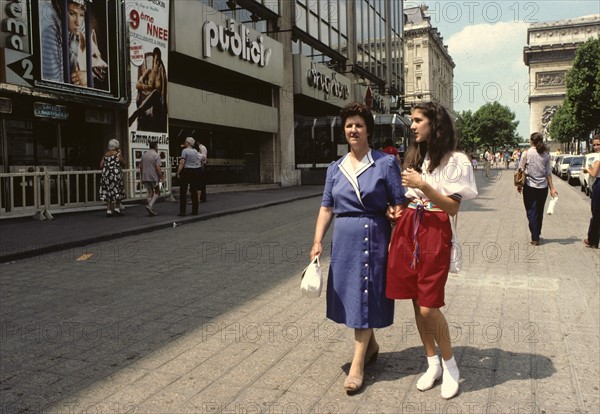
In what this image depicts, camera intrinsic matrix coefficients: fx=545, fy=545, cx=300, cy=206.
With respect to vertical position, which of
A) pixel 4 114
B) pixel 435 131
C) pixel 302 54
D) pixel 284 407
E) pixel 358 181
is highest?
pixel 302 54

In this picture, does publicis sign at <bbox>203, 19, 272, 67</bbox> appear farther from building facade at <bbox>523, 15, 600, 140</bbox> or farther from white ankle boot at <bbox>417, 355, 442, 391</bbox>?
building facade at <bbox>523, 15, 600, 140</bbox>

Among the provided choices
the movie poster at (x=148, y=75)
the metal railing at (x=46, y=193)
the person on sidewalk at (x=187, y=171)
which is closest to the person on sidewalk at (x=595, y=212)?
the person on sidewalk at (x=187, y=171)

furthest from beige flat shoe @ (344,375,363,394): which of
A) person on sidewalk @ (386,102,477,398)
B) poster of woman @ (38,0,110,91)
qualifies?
poster of woman @ (38,0,110,91)

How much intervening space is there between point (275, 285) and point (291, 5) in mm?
22950

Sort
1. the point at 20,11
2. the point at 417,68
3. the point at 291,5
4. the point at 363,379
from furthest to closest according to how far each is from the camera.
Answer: the point at 417,68 < the point at 291,5 < the point at 20,11 < the point at 363,379

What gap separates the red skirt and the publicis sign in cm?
1769

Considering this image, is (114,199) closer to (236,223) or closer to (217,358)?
(236,223)

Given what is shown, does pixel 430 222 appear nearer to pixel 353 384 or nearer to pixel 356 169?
pixel 356 169

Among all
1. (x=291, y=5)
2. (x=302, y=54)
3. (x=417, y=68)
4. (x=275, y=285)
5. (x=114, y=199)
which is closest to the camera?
(x=275, y=285)

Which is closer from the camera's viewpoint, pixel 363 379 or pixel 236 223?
pixel 363 379

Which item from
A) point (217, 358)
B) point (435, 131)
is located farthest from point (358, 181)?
point (217, 358)

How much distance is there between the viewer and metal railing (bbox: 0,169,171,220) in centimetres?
1157

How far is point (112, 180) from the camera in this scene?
12922 millimetres

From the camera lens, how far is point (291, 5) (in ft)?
87.0
